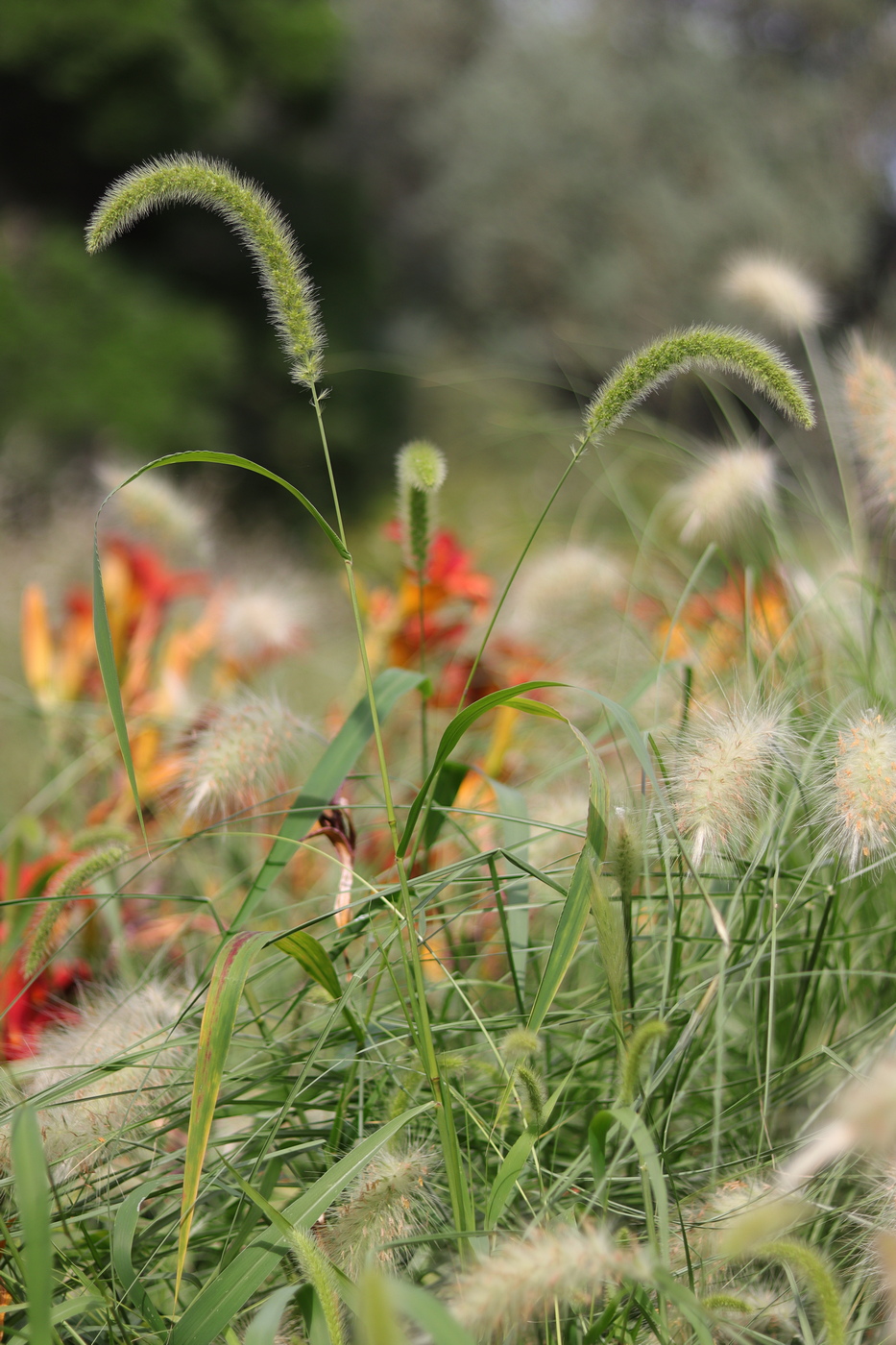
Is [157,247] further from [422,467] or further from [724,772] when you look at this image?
[724,772]

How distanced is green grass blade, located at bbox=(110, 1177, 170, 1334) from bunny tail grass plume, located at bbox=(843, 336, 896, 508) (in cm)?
58

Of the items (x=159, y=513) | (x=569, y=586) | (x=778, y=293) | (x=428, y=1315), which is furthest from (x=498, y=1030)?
(x=778, y=293)

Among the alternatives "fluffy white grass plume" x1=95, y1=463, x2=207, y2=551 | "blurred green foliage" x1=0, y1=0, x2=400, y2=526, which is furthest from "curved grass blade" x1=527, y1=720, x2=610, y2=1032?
"blurred green foliage" x1=0, y1=0, x2=400, y2=526

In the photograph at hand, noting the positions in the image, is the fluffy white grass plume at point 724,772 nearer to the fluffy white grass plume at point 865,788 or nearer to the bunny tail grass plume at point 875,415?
the fluffy white grass plume at point 865,788

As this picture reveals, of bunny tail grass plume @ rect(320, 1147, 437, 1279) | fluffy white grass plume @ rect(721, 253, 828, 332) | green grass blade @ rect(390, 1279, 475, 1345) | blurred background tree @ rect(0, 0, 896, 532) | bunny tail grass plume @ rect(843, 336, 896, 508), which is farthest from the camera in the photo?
blurred background tree @ rect(0, 0, 896, 532)

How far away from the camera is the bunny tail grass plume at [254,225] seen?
0.38 m

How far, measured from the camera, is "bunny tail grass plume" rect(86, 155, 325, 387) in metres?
0.38

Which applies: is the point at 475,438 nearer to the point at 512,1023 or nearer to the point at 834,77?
the point at 834,77

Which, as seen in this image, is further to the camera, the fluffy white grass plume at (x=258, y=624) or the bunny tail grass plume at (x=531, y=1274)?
the fluffy white grass plume at (x=258, y=624)

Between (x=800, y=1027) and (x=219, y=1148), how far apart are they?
0.33 m

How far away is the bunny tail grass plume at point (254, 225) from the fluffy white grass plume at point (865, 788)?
0.28m

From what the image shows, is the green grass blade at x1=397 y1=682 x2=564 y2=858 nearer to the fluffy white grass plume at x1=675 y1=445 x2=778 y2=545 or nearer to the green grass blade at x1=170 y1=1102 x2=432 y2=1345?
the green grass blade at x1=170 y1=1102 x2=432 y2=1345

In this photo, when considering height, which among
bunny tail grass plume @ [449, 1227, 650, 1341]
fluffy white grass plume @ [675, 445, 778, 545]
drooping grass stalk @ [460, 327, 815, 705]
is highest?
fluffy white grass plume @ [675, 445, 778, 545]

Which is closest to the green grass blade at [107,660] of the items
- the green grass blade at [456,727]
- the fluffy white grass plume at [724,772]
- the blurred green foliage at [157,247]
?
the green grass blade at [456,727]
